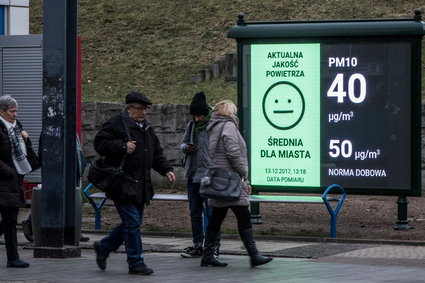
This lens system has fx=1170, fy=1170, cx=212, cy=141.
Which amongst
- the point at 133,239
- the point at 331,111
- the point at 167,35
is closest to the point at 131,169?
the point at 133,239

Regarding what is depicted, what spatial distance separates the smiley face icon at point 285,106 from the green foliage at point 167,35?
30.7 ft

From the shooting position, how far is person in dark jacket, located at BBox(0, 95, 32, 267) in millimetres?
11750

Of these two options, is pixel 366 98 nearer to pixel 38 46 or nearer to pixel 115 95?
pixel 38 46

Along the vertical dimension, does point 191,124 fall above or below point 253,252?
above

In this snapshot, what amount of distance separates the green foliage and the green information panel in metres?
9.33

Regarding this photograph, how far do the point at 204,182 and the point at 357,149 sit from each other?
15.0 ft

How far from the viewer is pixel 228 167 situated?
468 inches

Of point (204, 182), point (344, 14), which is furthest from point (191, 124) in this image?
point (344, 14)

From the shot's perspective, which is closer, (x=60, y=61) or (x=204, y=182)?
(x=204, y=182)

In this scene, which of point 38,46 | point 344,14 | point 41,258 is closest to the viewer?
point 41,258

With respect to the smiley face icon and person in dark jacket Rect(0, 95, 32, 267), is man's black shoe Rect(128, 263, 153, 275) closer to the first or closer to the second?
person in dark jacket Rect(0, 95, 32, 267)

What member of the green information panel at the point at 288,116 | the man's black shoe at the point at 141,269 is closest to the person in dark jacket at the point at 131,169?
the man's black shoe at the point at 141,269

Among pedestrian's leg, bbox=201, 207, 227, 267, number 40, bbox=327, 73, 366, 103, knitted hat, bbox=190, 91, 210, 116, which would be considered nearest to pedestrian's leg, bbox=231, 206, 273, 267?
pedestrian's leg, bbox=201, 207, 227, 267

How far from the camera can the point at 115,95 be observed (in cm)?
2748
